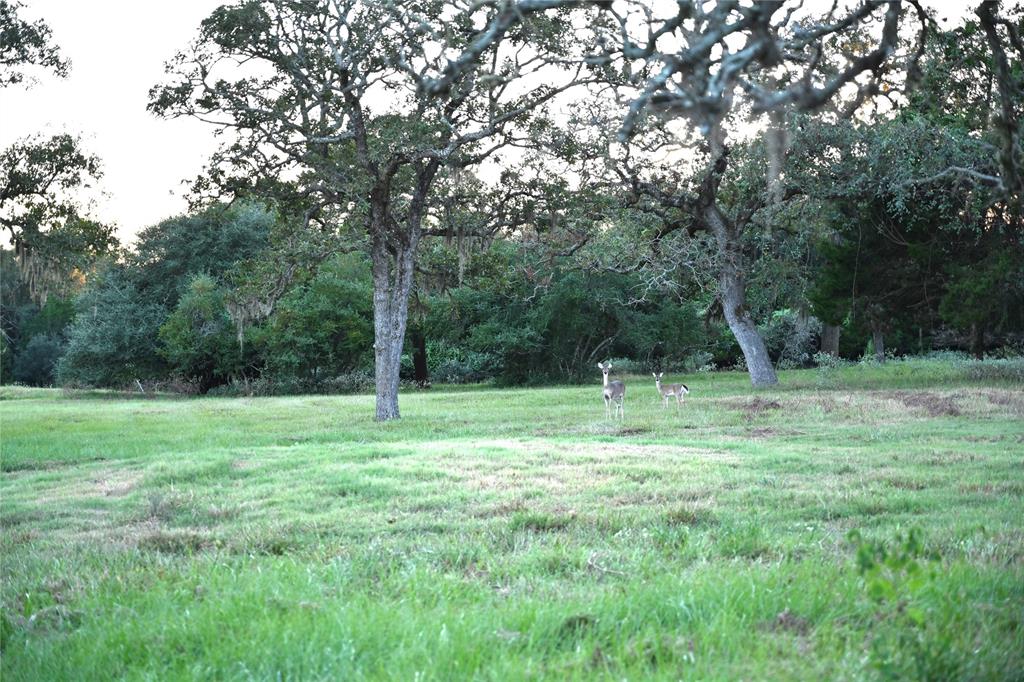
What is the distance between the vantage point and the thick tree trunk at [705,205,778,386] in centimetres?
3168

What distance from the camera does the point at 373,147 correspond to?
74.3 feet

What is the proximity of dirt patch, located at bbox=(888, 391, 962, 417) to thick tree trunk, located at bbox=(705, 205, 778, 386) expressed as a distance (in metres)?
7.78

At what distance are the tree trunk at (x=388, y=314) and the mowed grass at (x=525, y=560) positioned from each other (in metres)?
8.59

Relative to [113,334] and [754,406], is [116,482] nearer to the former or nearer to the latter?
[754,406]

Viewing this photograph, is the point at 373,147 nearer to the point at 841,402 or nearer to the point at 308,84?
the point at 308,84

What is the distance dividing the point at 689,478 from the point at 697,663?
23.3ft

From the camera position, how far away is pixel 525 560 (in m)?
6.89

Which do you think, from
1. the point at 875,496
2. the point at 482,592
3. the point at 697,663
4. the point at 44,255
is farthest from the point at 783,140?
the point at 44,255

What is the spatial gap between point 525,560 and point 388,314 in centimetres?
1880

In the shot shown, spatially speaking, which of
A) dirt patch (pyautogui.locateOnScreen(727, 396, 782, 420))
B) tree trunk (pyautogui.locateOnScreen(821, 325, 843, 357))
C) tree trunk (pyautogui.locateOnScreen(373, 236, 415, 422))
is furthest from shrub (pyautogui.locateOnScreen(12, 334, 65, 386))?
dirt patch (pyautogui.locateOnScreen(727, 396, 782, 420))

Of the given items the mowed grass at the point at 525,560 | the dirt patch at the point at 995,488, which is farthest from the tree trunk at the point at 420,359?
the dirt patch at the point at 995,488

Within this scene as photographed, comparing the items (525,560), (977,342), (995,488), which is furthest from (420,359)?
(525,560)

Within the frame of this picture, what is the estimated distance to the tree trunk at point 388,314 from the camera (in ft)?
81.5

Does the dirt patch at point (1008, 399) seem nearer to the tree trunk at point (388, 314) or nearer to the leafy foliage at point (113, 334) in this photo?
the tree trunk at point (388, 314)
